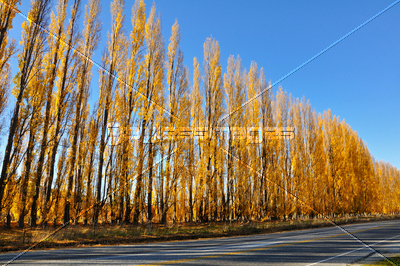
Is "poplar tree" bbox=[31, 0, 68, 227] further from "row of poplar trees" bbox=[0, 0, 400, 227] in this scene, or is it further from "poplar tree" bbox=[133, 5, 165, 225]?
"poplar tree" bbox=[133, 5, 165, 225]

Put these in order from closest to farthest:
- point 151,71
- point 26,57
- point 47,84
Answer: point 26,57 < point 47,84 < point 151,71

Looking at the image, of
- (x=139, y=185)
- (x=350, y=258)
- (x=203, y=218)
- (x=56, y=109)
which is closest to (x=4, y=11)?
(x=56, y=109)

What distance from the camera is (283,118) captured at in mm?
20391

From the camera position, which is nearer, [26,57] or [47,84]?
[26,57]

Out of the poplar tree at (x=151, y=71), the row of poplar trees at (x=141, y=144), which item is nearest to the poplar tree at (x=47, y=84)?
the row of poplar trees at (x=141, y=144)

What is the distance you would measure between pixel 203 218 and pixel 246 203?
3008 millimetres

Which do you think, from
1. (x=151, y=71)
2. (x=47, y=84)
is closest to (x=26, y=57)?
(x=47, y=84)

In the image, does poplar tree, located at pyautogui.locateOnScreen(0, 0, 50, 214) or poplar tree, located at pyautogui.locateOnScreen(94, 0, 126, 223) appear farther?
Result: poplar tree, located at pyautogui.locateOnScreen(94, 0, 126, 223)

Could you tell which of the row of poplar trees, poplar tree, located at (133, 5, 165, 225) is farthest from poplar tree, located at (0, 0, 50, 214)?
poplar tree, located at (133, 5, 165, 225)

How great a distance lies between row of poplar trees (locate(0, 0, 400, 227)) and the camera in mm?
7879

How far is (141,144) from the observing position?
26.9 feet

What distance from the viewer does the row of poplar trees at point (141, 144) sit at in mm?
7879

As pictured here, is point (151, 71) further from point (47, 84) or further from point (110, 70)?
point (47, 84)

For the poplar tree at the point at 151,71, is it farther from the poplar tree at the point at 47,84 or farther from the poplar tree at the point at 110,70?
the poplar tree at the point at 47,84
